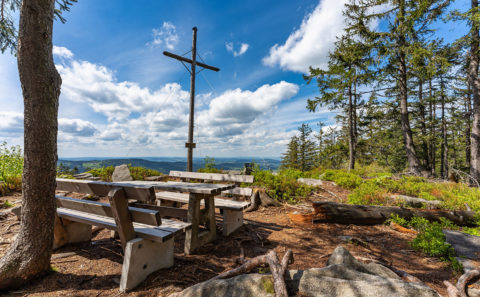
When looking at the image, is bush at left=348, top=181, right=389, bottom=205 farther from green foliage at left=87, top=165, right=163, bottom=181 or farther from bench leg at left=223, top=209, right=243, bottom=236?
green foliage at left=87, top=165, right=163, bottom=181

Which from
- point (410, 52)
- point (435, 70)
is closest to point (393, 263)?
point (435, 70)

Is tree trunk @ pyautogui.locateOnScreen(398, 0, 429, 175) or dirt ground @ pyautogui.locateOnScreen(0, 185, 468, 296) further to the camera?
tree trunk @ pyautogui.locateOnScreen(398, 0, 429, 175)

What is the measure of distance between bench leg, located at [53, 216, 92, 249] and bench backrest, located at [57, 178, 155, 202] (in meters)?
0.67

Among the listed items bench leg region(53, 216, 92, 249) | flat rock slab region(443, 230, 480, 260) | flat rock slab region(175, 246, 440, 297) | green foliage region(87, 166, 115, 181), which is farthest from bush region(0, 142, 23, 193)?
Result: flat rock slab region(443, 230, 480, 260)

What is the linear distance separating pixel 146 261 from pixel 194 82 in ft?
21.8

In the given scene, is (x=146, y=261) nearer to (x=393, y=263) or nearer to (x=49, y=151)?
(x=49, y=151)

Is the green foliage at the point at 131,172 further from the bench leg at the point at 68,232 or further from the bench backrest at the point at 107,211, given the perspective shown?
the bench backrest at the point at 107,211

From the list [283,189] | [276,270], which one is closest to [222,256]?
[276,270]

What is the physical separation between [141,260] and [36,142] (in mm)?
1807

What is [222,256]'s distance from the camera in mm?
3205

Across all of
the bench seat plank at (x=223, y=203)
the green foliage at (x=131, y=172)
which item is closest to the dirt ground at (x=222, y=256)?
the bench seat plank at (x=223, y=203)

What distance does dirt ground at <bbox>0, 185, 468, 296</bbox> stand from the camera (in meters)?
2.40

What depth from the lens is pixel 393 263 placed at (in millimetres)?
3072

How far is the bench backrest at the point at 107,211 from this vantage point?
88.1 inches
